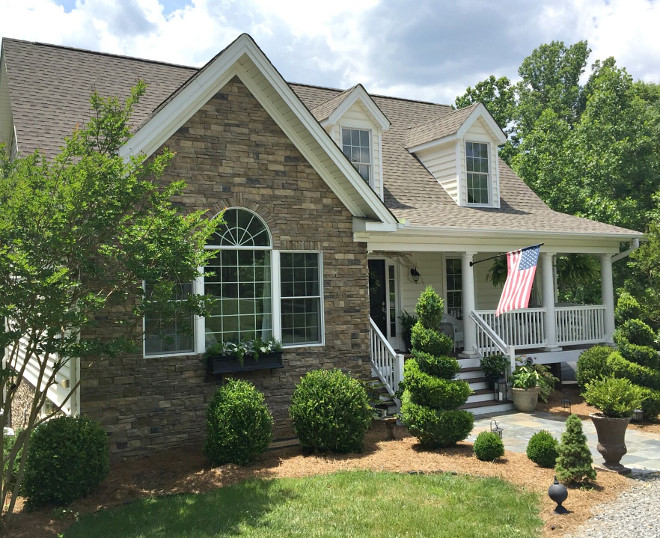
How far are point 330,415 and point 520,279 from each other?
432 cm

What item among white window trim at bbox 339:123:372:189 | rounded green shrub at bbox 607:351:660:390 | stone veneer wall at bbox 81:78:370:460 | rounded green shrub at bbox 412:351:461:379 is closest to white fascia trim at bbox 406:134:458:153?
white window trim at bbox 339:123:372:189

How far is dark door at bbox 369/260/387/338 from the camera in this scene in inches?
597

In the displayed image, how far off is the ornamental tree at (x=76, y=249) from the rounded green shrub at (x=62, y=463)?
274 millimetres

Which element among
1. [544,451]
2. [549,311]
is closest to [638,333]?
[549,311]

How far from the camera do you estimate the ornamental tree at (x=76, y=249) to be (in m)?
6.46

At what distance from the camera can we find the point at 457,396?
930 centimetres

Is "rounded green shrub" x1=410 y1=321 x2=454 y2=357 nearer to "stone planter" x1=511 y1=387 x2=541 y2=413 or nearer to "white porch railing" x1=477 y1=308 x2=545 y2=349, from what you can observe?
"stone planter" x1=511 y1=387 x2=541 y2=413

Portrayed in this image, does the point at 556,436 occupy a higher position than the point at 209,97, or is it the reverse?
the point at 209,97

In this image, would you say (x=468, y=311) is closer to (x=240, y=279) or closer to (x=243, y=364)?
(x=240, y=279)

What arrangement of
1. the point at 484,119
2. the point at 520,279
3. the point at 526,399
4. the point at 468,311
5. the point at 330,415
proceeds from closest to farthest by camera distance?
the point at 330,415, the point at 520,279, the point at 526,399, the point at 468,311, the point at 484,119

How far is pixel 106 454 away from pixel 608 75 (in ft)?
80.7

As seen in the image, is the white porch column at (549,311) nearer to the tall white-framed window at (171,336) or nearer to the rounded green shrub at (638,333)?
the rounded green shrub at (638,333)

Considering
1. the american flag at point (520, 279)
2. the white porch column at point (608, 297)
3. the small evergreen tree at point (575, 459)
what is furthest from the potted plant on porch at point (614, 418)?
the white porch column at point (608, 297)

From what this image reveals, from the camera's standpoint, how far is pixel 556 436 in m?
10.3
